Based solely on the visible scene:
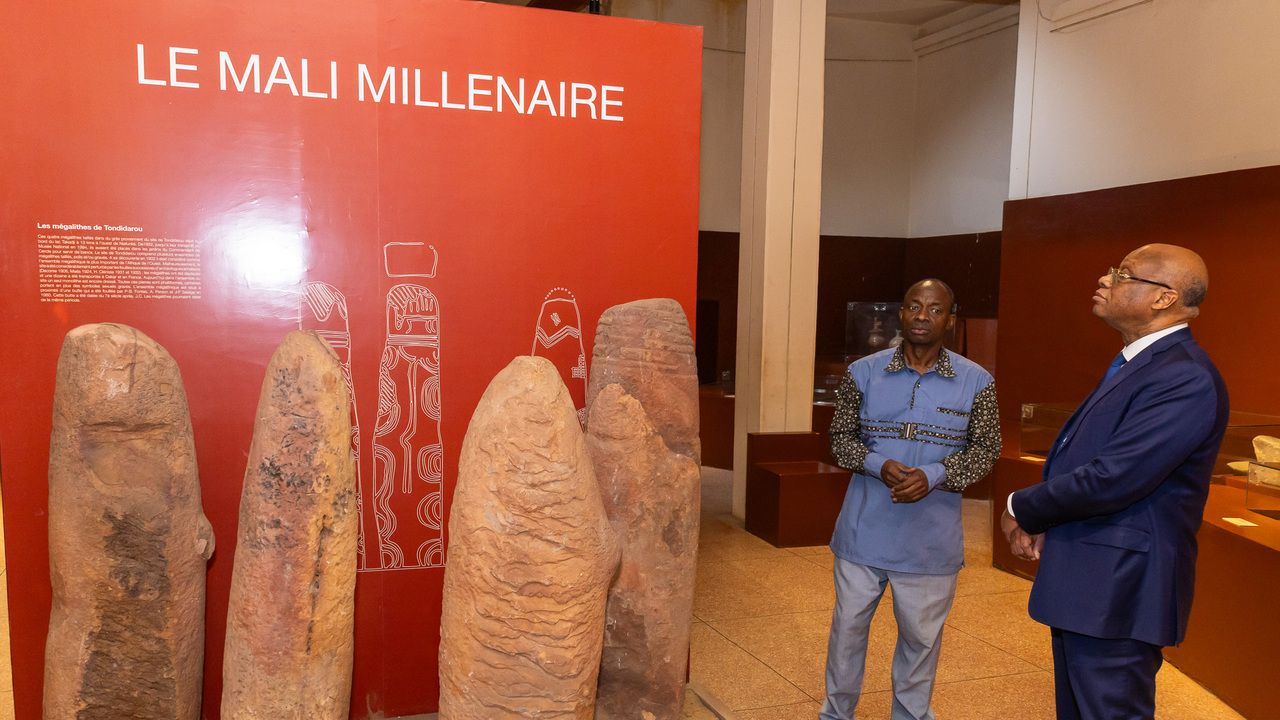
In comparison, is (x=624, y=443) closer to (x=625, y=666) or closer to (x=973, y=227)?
(x=625, y=666)

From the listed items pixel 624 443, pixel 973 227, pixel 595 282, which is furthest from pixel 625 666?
pixel 973 227

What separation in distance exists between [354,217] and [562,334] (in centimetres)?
96

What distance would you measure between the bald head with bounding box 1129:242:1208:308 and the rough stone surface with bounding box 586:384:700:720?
1680mm

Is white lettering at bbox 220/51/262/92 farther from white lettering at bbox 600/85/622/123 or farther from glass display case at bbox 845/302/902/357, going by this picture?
glass display case at bbox 845/302/902/357

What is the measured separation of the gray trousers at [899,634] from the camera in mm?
3268

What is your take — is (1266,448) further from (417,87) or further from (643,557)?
(417,87)

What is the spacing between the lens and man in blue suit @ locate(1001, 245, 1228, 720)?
2.58 m

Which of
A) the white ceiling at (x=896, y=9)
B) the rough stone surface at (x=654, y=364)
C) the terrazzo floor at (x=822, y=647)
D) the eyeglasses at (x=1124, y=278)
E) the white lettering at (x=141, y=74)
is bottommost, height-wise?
the terrazzo floor at (x=822, y=647)

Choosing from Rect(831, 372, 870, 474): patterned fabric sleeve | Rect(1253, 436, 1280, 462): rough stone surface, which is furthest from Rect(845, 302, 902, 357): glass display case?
Rect(831, 372, 870, 474): patterned fabric sleeve

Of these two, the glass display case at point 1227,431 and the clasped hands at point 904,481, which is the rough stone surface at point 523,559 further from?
the glass display case at point 1227,431

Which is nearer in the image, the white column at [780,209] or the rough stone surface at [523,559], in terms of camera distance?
the rough stone surface at [523,559]

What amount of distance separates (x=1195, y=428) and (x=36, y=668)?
13.7 feet

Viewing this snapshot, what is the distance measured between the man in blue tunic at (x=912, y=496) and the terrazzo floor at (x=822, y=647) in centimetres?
63

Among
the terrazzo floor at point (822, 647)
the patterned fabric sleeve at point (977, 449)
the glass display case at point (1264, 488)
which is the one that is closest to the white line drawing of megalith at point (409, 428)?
Answer: the terrazzo floor at point (822, 647)
